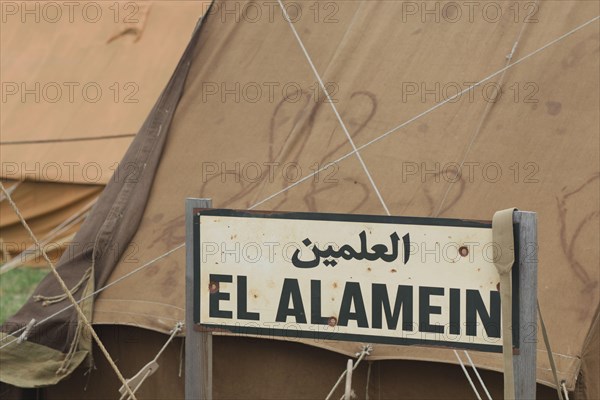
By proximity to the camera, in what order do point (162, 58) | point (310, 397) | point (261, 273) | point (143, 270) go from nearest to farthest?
1. point (261, 273)
2. point (310, 397)
3. point (143, 270)
4. point (162, 58)

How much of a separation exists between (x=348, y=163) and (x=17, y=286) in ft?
11.6

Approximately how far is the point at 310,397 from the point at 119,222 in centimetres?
99

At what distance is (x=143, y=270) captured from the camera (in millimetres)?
3770

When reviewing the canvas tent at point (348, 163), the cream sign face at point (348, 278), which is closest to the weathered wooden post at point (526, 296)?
the cream sign face at point (348, 278)

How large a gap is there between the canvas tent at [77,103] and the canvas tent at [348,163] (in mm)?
2676

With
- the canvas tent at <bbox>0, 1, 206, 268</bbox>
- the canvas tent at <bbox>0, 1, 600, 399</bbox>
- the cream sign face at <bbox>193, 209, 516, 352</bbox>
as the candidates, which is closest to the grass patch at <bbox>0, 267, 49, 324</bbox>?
the canvas tent at <bbox>0, 1, 206, 268</bbox>

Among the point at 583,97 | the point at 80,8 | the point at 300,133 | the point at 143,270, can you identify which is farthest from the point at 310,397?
the point at 80,8

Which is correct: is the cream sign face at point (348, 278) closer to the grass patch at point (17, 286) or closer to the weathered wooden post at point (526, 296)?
the weathered wooden post at point (526, 296)

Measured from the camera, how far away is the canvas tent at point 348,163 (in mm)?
3383

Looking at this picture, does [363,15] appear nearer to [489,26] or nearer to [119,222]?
[489,26]

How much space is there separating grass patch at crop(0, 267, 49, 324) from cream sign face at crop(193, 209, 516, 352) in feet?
11.8

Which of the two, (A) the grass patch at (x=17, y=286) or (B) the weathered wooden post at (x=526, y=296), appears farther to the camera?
(A) the grass patch at (x=17, y=286)

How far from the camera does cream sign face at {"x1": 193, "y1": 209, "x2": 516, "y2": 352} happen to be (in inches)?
97.1

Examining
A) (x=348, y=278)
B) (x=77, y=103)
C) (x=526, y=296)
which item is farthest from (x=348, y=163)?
(x=77, y=103)
